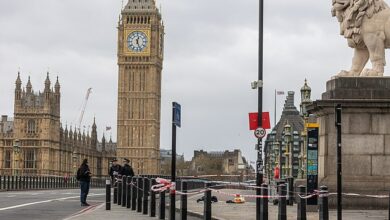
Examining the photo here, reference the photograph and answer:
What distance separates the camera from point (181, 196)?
19047mm

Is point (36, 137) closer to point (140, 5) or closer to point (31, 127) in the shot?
point (31, 127)

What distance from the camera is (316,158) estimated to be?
20328 millimetres

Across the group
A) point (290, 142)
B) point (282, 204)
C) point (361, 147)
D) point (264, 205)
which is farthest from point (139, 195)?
point (290, 142)

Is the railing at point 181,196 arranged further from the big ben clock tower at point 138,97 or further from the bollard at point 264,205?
the big ben clock tower at point 138,97

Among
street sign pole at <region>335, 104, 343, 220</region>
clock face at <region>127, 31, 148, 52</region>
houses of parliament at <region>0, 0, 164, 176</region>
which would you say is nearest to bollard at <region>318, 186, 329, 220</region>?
street sign pole at <region>335, 104, 343, 220</region>

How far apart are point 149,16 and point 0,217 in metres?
146

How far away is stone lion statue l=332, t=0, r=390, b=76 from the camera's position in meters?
21.5

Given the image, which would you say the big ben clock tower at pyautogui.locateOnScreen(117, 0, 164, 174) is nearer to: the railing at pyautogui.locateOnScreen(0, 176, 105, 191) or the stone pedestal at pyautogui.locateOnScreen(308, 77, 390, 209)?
the railing at pyautogui.locateOnScreen(0, 176, 105, 191)

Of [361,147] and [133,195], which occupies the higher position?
[361,147]

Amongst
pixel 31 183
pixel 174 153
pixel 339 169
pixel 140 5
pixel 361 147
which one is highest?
pixel 140 5

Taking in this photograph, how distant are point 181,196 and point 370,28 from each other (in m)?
6.43

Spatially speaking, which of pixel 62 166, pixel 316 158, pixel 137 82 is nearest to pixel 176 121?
pixel 316 158

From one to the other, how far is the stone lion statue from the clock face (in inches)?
5510

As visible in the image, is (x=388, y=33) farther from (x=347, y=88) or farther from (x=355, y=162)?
(x=355, y=162)
